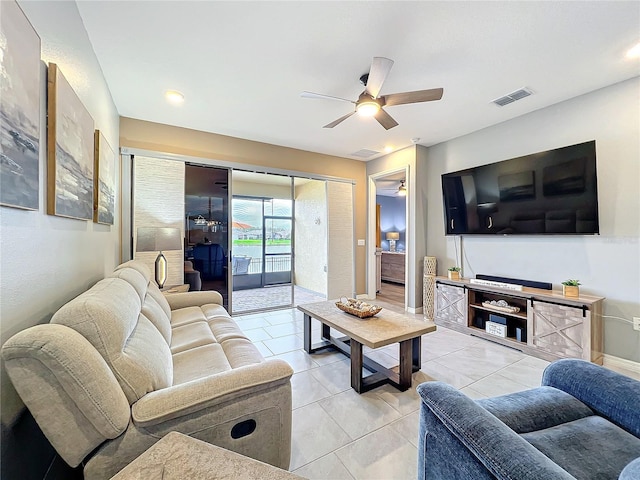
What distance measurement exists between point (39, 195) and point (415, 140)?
13.9ft

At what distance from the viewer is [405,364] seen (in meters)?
2.21

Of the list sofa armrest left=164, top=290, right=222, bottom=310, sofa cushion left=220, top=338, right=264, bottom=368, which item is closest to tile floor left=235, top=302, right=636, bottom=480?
sofa cushion left=220, top=338, right=264, bottom=368

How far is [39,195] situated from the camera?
1188 millimetres

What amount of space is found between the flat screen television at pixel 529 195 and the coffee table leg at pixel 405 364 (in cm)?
214

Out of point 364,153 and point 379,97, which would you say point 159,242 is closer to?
point 379,97

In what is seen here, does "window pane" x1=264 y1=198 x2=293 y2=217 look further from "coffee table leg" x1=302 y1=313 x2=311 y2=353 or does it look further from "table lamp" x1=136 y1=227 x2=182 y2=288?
"coffee table leg" x1=302 y1=313 x2=311 y2=353

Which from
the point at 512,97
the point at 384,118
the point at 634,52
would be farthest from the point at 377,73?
the point at 634,52

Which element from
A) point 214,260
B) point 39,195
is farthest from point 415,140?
point 39,195

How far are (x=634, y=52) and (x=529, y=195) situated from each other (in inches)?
53.5

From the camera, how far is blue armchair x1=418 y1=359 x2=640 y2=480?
0.80 metres

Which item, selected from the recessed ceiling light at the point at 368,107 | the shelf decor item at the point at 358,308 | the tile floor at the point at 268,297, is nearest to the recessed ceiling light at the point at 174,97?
→ the recessed ceiling light at the point at 368,107

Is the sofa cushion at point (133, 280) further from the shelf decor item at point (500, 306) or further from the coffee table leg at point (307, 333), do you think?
the shelf decor item at point (500, 306)

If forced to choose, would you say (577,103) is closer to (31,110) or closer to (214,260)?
(31,110)

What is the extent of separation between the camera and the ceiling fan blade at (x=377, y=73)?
1880mm
